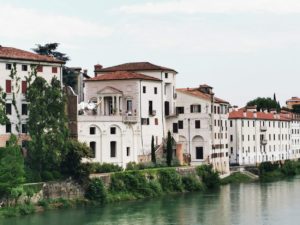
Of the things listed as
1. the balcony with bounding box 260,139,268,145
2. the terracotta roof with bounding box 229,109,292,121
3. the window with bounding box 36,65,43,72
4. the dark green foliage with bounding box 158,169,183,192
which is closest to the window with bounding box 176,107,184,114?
the dark green foliage with bounding box 158,169,183,192

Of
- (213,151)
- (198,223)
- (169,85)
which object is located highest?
(169,85)

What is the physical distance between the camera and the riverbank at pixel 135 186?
53094 millimetres

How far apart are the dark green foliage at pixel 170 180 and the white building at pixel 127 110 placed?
3638mm

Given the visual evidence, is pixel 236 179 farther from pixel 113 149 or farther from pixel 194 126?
pixel 113 149

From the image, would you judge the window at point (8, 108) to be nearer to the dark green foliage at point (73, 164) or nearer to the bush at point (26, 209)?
the dark green foliage at point (73, 164)

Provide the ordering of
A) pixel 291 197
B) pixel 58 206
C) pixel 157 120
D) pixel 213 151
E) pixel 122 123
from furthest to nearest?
1. pixel 213 151
2. pixel 157 120
3. pixel 122 123
4. pixel 291 197
5. pixel 58 206

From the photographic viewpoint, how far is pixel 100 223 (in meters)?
47.4

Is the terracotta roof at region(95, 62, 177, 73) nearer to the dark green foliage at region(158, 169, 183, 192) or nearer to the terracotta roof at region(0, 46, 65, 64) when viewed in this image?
the dark green foliage at region(158, 169, 183, 192)

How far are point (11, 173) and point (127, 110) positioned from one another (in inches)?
790

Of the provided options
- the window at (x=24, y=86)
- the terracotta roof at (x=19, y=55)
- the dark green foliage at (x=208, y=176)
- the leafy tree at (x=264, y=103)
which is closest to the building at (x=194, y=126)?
the dark green foliage at (x=208, y=176)

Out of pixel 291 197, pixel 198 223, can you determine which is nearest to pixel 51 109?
pixel 198 223

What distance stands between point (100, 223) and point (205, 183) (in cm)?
2359

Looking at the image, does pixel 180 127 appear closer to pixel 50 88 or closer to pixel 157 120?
pixel 157 120

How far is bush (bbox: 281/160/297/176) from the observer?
8800cm
